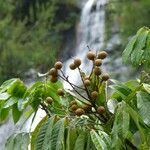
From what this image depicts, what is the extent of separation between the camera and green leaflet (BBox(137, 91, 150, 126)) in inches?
60.4

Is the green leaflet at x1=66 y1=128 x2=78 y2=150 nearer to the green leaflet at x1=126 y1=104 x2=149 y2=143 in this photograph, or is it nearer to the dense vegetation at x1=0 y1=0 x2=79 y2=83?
the green leaflet at x1=126 y1=104 x2=149 y2=143

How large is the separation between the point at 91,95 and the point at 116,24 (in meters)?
11.9

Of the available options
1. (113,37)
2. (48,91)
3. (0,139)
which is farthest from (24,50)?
(48,91)

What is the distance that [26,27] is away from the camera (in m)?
14.1

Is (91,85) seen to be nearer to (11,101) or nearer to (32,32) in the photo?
(11,101)

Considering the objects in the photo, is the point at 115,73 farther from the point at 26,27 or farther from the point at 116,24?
the point at 26,27

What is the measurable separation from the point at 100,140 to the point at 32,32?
12.2 meters

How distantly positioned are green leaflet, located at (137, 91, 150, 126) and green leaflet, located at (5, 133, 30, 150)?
1.22ft

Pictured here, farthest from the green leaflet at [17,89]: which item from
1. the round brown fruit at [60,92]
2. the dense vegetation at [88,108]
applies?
the round brown fruit at [60,92]

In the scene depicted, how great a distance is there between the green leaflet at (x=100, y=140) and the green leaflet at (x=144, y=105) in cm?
12

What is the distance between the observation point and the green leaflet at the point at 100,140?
4.79 feet

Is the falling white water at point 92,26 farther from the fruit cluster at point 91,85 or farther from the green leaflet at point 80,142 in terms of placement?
the green leaflet at point 80,142

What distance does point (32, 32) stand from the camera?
13539 millimetres

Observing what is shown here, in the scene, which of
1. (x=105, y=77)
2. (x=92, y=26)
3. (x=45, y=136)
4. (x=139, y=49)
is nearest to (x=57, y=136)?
(x=45, y=136)
